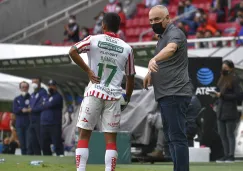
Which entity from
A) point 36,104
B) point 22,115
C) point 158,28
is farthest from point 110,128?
point 22,115

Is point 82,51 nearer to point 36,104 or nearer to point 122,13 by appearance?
point 36,104

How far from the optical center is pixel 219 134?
17.0 metres

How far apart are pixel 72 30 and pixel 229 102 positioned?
15378mm

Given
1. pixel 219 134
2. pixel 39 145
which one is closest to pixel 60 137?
pixel 39 145

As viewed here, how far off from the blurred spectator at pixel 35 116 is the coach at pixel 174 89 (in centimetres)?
1115

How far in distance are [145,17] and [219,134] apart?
1441 cm

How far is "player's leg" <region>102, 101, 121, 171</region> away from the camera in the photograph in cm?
1041

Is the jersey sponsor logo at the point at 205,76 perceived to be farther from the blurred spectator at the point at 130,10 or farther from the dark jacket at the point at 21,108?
the blurred spectator at the point at 130,10

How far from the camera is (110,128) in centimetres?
1046

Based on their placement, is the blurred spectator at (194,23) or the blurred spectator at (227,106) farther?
the blurred spectator at (194,23)

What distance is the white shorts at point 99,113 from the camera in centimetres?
1044

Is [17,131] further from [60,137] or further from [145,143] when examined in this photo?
[145,143]

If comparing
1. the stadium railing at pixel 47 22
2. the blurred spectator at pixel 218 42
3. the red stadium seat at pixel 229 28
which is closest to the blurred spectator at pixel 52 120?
the blurred spectator at pixel 218 42

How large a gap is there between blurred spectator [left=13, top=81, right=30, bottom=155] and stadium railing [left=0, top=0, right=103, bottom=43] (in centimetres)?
1223
